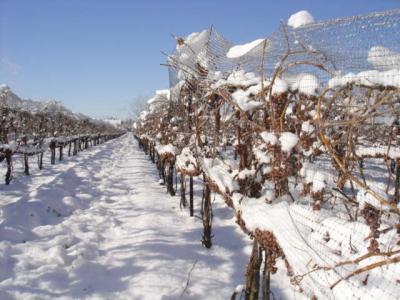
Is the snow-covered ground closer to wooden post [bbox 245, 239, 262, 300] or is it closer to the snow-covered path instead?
the snow-covered path

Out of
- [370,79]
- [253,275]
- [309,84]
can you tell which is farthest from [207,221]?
[370,79]

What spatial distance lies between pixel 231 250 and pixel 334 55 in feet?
11.6

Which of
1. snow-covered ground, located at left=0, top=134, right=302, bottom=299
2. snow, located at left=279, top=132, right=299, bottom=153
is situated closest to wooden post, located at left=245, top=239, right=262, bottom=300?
snow-covered ground, located at left=0, top=134, right=302, bottom=299

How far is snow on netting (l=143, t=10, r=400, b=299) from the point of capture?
2.09 metres

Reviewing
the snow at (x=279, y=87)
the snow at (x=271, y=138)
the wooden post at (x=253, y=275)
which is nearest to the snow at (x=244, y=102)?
the snow at (x=279, y=87)

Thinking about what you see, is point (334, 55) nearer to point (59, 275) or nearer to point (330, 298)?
point (330, 298)

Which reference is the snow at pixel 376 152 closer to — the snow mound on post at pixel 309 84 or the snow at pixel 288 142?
the snow mound on post at pixel 309 84

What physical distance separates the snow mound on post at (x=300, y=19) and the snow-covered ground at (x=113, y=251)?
10.1 feet

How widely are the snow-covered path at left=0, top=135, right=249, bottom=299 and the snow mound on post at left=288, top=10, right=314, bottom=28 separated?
310 centimetres

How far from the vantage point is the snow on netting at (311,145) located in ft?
6.85

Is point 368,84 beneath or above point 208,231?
above

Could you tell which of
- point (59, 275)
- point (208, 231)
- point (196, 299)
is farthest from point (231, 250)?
point (59, 275)

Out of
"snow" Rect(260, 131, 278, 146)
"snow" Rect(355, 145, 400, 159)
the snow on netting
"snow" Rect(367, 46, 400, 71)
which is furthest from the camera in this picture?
"snow" Rect(355, 145, 400, 159)

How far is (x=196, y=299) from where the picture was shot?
157 inches
